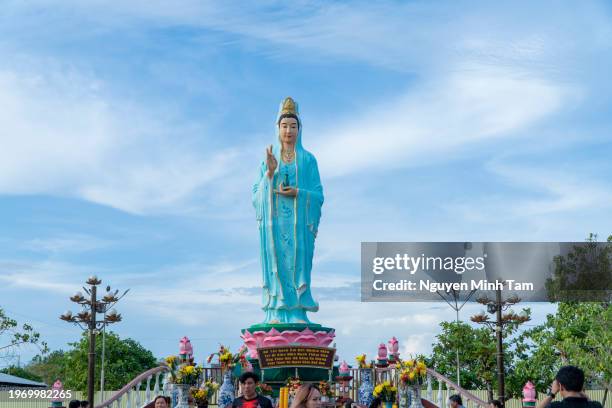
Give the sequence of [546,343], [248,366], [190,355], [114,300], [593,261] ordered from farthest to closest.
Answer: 1. [593,261]
2. [546,343]
3. [114,300]
4. [248,366]
5. [190,355]

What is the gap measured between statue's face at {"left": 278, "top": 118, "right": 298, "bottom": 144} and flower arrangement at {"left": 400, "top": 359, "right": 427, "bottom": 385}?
29.6ft

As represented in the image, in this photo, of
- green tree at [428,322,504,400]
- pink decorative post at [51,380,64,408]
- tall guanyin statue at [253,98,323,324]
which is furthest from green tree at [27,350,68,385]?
pink decorative post at [51,380,64,408]

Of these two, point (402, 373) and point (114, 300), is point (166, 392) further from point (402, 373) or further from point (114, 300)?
point (114, 300)

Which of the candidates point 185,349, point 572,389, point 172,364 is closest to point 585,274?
point 185,349

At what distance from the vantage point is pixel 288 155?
2456 cm

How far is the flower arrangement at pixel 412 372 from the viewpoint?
17.2 meters

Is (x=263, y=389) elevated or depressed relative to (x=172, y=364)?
depressed

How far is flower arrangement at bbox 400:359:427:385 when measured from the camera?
17250mm

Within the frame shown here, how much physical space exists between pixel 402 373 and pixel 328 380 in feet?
16.3

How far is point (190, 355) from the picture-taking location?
1848cm

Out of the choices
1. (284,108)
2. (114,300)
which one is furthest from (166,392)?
(284,108)

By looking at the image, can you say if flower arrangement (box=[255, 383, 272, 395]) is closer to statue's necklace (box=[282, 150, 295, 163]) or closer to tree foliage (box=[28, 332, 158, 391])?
statue's necklace (box=[282, 150, 295, 163])

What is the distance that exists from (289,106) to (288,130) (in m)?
0.78

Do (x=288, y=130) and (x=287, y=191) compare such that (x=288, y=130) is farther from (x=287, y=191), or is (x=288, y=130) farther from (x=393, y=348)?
(x=393, y=348)
